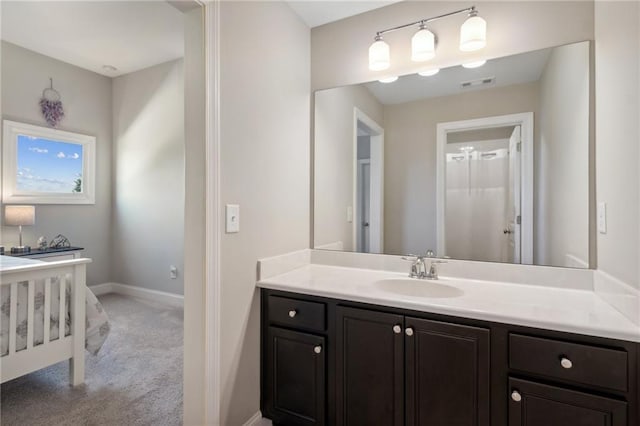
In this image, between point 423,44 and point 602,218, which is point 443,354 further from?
point 423,44

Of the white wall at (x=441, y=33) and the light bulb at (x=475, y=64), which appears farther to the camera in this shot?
the light bulb at (x=475, y=64)

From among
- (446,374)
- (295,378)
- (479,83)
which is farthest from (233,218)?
(479,83)

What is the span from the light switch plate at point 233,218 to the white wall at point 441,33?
3.66 ft

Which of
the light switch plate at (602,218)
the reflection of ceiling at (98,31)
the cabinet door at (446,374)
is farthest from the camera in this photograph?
the reflection of ceiling at (98,31)

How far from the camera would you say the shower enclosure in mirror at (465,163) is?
1.54 metres

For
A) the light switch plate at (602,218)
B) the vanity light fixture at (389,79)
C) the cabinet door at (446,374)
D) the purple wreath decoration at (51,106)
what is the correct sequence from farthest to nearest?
the purple wreath decoration at (51,106) < the vanity light fixture at (389,79) < the light switch plate at (602,218) < the cabinet door at (446,374)

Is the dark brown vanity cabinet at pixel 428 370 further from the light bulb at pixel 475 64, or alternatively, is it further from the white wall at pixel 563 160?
the light bulb at pixel 475 64

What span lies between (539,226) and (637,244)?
2.06 feet

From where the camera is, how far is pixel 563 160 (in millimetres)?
1556

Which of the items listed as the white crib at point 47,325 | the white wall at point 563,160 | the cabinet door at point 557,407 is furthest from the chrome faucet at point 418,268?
the white crib at point 47,325

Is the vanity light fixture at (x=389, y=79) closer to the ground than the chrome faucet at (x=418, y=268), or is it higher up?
higher up

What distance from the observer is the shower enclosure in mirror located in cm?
154

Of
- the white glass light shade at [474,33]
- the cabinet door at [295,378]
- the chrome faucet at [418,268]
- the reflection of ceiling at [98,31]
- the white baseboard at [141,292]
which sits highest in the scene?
the reflection of ceiling at [98,31]

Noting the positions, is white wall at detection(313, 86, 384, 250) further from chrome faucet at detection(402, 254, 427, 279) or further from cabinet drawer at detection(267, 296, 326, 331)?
cabinet drawer at detection(267, 296, 326, 331)
